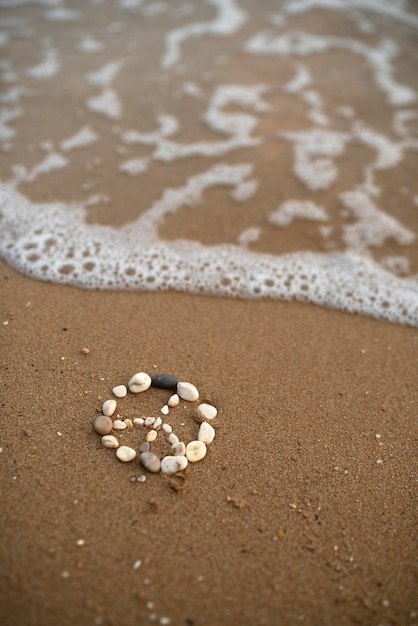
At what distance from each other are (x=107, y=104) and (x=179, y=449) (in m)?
3.33

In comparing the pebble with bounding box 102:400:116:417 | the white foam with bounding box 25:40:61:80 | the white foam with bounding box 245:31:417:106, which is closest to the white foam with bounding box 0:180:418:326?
the pebble with bounding box 102:400:116:417

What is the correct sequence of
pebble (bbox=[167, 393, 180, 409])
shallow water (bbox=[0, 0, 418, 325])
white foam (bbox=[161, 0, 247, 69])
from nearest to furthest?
1. pebble (bbox=[167, 393, 180, 409])
2. shallow water (bbox=[0, 0, 418, 325])
3. white foam (bbox=[161, 0, 247, 69])

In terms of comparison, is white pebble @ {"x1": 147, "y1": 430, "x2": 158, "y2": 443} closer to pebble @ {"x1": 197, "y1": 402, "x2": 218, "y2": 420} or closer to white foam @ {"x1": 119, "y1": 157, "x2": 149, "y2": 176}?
pebble @ {"x1": 197, "y1": 402, "x2": 218, "y2": 420}

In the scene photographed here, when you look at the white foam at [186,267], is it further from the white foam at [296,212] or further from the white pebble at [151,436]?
the white pebble at [151,436]

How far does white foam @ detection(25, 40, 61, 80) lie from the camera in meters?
4.50

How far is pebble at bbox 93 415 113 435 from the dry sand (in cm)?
4

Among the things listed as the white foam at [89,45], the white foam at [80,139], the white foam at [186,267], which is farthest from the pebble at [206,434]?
the white foam at [89,45]

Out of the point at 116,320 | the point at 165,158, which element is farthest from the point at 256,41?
the point at 116,320

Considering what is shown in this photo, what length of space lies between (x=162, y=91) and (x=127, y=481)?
3.64 meters

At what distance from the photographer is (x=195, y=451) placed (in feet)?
5.94

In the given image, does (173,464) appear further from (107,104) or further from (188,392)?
(107,104)

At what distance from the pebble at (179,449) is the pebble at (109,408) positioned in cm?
29

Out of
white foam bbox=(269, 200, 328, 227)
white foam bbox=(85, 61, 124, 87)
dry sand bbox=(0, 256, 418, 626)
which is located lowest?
dry sand bbox=(0, 256, 418, 626)

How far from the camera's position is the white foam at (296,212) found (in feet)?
9.86
